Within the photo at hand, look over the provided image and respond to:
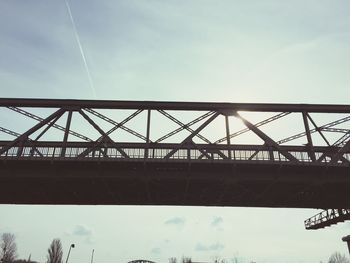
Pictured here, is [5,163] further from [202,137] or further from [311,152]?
[311,152]

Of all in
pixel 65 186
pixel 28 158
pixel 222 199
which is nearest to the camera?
pixel 28 158

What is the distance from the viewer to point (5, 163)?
19297mm

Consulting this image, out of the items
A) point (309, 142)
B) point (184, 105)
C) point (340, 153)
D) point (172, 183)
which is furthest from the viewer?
point (172, 183)

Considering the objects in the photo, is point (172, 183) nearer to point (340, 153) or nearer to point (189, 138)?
point (189, 138)

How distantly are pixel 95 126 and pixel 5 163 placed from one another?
5559 millimetres

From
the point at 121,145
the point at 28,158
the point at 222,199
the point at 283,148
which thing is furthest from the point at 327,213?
the point at 28,158

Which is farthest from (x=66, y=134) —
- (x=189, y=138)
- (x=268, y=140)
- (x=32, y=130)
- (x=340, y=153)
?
(x=340, y=153)

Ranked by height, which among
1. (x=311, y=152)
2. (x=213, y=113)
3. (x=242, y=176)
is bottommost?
(x=242, y=176)

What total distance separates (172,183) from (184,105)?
17.4ft

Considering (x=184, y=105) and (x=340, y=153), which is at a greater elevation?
(x=184, y=105)

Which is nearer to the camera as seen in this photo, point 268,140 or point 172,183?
point 268,140

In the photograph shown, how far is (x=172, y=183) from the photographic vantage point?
22.3 m

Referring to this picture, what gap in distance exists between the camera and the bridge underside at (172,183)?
19.5 metres

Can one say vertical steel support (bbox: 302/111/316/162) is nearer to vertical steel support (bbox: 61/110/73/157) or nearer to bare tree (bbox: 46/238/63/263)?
vertical steel support (bbox: 61/110/73/157)
